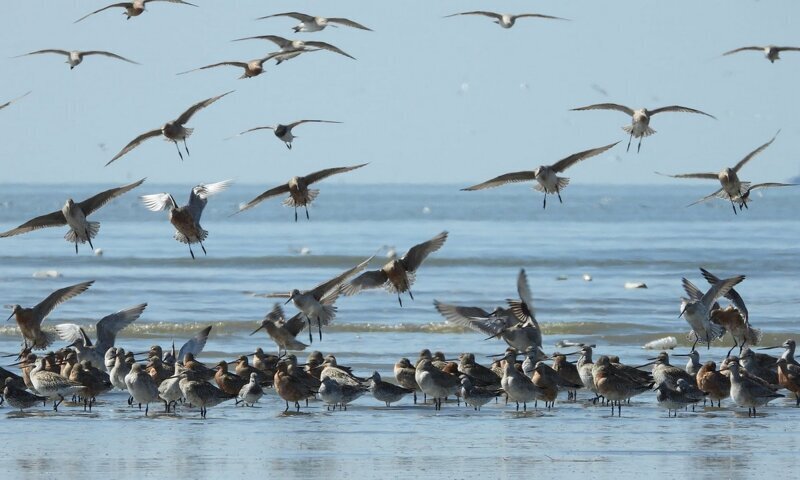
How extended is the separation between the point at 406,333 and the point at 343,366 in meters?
5.54

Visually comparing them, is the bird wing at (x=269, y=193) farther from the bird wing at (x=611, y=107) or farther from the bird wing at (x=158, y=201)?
the bird wing at (x=611, y=107)

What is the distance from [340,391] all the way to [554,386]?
2.30 metres

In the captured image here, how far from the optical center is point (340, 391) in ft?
48.4

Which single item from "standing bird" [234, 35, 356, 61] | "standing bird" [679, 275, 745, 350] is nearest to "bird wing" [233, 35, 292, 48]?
"standing bird" [234, 35, 356, 61]

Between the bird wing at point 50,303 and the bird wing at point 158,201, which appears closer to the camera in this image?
the bird wing at point 158,201

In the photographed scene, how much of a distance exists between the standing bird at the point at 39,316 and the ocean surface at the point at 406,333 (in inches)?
87.5

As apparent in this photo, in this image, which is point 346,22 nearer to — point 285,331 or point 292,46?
point 292,46

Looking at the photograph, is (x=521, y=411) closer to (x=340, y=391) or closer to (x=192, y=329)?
(x=340, y=391)

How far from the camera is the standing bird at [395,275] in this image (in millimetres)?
16656

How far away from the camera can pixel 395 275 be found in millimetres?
16719

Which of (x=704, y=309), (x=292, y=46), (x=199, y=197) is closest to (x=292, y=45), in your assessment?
(x=292, y=46)

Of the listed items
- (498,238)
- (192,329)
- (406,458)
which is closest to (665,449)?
(406,458)

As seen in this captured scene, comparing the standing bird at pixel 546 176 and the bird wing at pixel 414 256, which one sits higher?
the standing bird at pixel 546 176

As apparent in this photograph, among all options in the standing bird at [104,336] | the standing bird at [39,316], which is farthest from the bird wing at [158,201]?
the standing bird at [39,316]
